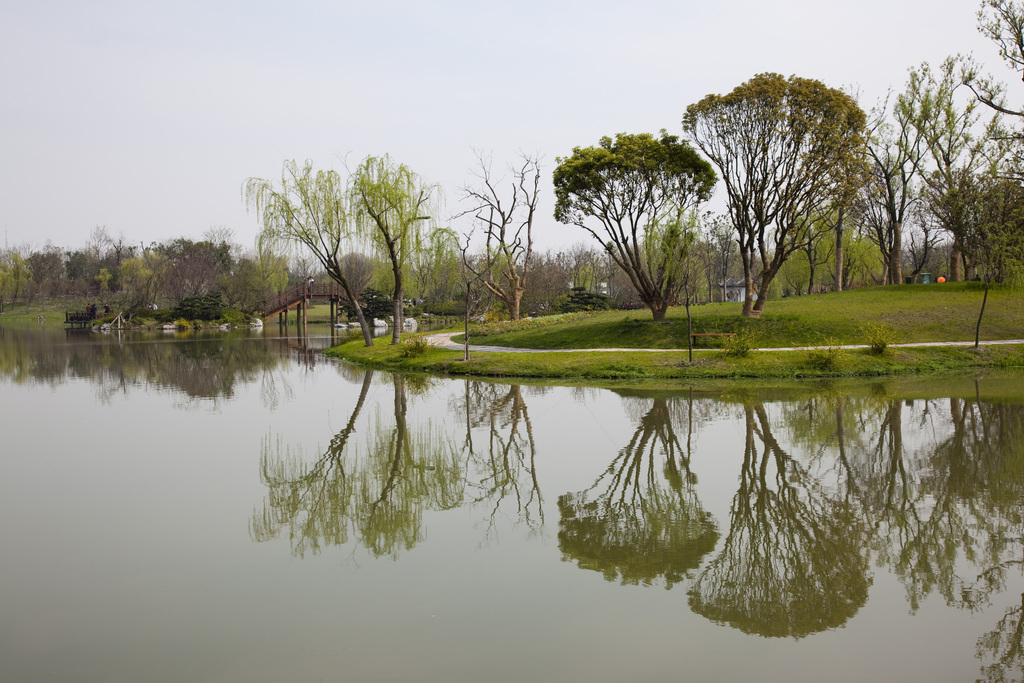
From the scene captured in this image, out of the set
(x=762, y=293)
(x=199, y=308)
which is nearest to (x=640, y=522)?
(x=762, y=293)

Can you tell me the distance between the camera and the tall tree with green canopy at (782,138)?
76.3 ft

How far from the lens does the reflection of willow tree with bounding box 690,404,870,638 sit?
549 centimetres

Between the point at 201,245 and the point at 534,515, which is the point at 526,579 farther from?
the point at 201,245

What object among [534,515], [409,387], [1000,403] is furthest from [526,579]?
[409,387]

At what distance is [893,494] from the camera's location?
8.47 meters

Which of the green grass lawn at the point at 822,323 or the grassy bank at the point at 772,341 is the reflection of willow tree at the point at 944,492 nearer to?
the grassy bank at the point at 772,341

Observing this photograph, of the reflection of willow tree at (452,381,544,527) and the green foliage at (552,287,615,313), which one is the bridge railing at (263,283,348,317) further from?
the reflection of willow tree at (452,381,544,527)

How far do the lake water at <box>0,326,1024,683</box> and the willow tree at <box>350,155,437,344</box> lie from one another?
1588cm

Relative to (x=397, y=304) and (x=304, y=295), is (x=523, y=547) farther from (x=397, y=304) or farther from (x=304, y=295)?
(x=304, y=295)

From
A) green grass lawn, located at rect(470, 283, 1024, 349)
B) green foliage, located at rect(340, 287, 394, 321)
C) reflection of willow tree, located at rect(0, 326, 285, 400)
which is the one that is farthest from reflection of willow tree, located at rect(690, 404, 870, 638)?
green foliage, located at rect(340, 287, 394, 321)

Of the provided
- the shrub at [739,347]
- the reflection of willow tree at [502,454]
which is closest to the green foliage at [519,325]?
the shrub at [739,347]

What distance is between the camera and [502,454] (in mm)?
11258

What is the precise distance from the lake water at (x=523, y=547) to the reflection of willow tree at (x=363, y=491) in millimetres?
53

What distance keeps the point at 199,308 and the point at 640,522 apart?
6113 centimetres
